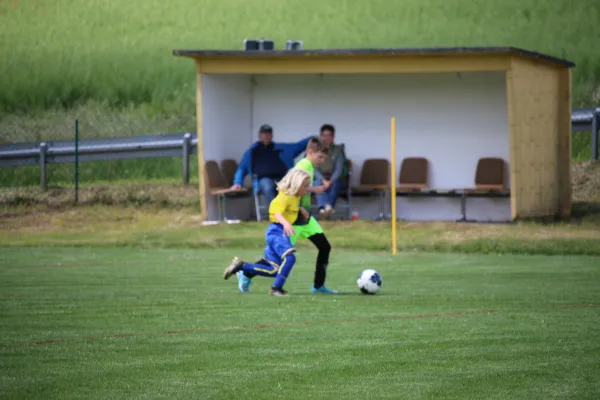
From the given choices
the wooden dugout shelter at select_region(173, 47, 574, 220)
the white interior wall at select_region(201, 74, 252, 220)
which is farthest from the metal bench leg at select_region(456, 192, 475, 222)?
the white interior wall at select_region(201, 74, 252, 220)

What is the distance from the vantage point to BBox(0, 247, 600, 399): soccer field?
8602mm

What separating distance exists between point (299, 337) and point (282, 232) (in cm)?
335

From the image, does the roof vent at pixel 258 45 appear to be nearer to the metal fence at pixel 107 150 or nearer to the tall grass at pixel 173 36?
the metal fence at pixel 107 150

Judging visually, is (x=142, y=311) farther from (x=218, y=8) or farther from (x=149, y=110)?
(x=218, y=8)

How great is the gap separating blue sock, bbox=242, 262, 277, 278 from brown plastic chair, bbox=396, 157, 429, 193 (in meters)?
12.2

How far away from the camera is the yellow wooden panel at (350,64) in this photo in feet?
78.3

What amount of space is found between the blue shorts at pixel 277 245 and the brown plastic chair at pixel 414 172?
40.2ft

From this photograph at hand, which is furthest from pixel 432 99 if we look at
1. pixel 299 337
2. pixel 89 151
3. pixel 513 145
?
pixel 299 337

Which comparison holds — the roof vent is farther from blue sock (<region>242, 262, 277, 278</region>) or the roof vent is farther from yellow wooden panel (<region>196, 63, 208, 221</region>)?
blue sock (<region>242, 262, 277, 278</region>)

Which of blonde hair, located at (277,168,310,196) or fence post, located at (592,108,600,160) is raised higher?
fence post, located at (592,108,600,160)

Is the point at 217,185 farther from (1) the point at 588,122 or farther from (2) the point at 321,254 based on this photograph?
(2) the point at 321,254

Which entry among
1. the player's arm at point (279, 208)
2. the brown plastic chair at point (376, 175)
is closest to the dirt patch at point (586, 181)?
the brown plastic chair at point (376, 175)

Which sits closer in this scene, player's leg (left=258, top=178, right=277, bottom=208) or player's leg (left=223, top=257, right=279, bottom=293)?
player's leg (left=223, top=257, right=279, bottom=293)

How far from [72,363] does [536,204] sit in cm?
1638
